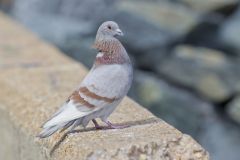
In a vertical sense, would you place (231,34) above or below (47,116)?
above

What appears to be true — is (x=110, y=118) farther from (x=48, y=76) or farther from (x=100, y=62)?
(x=48, y=76)

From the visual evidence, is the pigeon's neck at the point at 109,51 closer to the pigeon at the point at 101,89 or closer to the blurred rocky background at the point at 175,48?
the pigeon at the point at 101,89

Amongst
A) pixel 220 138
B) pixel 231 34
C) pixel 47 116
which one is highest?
pixel 231 34

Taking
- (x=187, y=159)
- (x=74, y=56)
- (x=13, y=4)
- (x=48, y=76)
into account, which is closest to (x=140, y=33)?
(x=74, y=56)

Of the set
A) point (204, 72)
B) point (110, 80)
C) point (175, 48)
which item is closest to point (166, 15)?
point (175, 48)

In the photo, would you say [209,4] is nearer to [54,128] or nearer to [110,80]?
[110,80]

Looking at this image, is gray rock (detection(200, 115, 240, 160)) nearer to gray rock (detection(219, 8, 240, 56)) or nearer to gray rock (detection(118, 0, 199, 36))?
gray rock (detection(219, 8, 240, 56))

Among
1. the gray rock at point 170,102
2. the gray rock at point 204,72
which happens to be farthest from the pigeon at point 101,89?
the gray rock at point 204,72

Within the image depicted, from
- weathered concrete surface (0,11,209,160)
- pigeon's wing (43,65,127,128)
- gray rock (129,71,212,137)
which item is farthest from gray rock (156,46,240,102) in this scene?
pigeon's wing (43,65,127,128)
